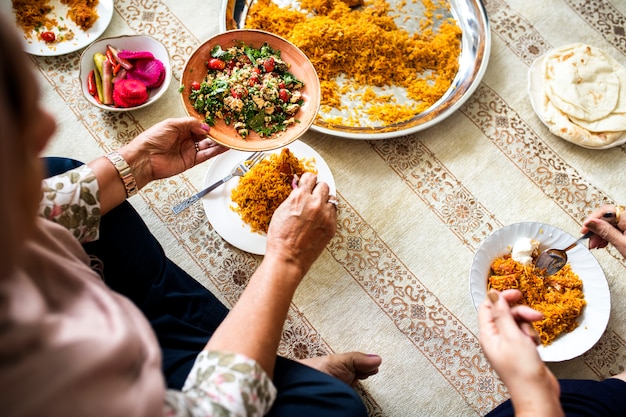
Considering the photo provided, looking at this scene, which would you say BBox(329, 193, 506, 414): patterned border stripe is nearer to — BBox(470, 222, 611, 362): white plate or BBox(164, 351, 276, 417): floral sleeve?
BBox(470, 222, 611, 362): white plate

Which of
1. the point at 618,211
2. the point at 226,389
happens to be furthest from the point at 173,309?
the point at 618,211

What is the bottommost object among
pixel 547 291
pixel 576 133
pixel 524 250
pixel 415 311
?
pixel 415 311

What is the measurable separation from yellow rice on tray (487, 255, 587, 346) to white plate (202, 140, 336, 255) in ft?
2.06

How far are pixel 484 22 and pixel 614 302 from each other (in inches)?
45.2

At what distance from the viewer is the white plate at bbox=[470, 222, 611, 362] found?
164 centimetres

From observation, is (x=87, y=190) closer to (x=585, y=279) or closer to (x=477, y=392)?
(x=477, y=392)

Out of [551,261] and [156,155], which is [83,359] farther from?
[551,261]

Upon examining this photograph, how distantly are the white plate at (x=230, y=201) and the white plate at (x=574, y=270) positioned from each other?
56 cm

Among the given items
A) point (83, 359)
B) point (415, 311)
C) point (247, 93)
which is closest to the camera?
point (83, 359)

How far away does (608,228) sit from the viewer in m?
1.57

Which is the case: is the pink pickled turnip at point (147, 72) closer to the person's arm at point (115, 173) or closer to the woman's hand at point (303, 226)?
the person's arm at point (115, 173)

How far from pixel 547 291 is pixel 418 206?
52 centimetres

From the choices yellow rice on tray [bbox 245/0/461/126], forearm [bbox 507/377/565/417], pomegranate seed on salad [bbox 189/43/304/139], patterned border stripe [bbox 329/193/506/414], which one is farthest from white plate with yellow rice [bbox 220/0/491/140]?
forearm [bbox 507/377/565/417]

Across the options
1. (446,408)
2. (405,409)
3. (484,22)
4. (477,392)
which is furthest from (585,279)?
(484,22)
